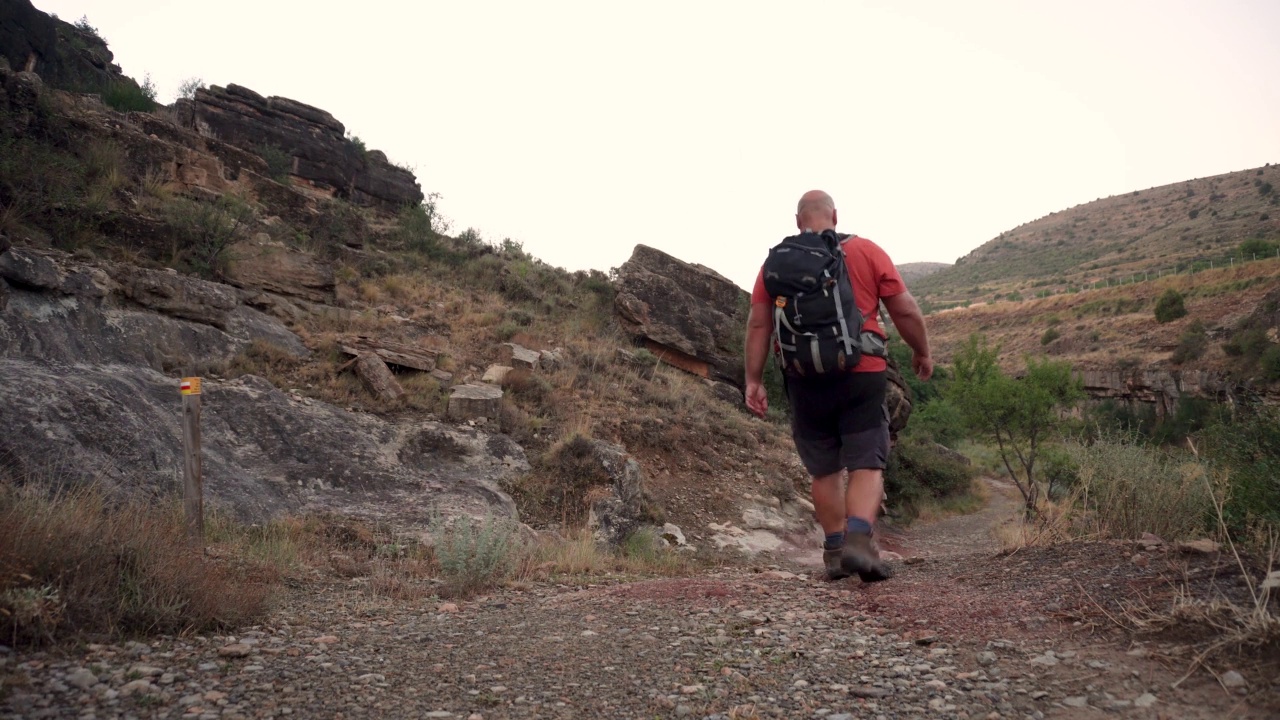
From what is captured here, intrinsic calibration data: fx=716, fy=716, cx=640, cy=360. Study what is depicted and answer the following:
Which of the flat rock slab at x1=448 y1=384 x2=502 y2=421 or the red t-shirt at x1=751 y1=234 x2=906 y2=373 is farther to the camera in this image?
the flat rock slab at x1=448 y1=384 x2=502 y2=421

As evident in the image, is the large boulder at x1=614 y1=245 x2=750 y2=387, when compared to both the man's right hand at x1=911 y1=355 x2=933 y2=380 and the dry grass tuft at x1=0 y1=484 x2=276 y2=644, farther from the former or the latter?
the dry grass tuft at x1=0 y1=484 x2=276 y2=644

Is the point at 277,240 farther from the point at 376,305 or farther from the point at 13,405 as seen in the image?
the point at 13,405

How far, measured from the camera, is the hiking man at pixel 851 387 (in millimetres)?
3650

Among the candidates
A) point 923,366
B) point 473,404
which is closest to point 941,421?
point 473,404

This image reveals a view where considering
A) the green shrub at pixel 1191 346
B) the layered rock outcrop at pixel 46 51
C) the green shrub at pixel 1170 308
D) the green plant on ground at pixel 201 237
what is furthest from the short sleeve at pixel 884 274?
the green shrub at pixel 1170 308

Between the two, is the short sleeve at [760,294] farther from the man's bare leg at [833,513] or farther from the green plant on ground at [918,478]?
the green plant on ground at [918,478]

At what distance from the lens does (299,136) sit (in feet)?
76.5

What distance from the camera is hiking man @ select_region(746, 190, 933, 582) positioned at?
144 inches

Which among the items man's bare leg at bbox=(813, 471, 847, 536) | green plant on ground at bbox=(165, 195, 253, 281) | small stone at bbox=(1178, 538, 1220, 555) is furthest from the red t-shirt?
green plant on ground at bbox=(165, 195, 253, 281)

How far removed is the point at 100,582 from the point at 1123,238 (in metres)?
87.5

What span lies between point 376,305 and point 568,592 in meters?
10.9

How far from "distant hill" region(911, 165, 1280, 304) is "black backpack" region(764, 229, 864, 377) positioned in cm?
5983

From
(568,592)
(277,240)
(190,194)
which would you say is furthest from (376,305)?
(568,592)

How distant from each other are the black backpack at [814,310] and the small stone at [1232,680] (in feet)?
6.00
